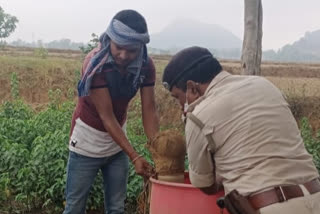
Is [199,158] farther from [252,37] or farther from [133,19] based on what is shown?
[252,37]

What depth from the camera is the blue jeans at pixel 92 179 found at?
3.52 meters

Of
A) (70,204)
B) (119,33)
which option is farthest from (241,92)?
(70,204)

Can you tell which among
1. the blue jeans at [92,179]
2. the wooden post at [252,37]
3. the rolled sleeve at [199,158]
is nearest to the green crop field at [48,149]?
the wooden post at [252,37]

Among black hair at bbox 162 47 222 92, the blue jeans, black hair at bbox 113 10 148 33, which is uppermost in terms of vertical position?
black hair at bbox 113 10 148 33

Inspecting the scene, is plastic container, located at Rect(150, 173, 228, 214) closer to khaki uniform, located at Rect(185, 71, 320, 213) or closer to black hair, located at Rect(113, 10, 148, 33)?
Result: khaki uniform, located at Rect(185, 71, 320, 213)

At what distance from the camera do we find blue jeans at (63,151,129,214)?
11.6 feet

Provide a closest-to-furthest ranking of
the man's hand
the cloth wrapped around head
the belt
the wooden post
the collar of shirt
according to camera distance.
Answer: the belt
the collar of shirt
the cloth wrapped around head
the man's hand
the wooden post

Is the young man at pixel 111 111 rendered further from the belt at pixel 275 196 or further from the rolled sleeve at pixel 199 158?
the belt at pixel 275 196

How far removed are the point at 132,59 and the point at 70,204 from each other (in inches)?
38.0

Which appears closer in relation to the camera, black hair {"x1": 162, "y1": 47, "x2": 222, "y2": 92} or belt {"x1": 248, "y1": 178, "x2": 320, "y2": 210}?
belt {"x1": 248, "y1": 178, "x2": 320, "y2": 210}

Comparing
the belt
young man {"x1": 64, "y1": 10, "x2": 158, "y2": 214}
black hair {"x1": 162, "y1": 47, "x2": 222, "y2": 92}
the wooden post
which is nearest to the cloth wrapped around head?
young man {"x1": 64, "y1": 10, "x2": 158, "y2": 214}

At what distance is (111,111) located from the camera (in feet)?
11.0

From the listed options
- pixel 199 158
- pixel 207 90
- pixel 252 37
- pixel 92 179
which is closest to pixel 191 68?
pixel 207 90

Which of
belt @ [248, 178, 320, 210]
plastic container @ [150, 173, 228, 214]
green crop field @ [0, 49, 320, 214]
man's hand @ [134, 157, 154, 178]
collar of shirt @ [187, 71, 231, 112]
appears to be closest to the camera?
belt @ [248, 178, 320, 210]
